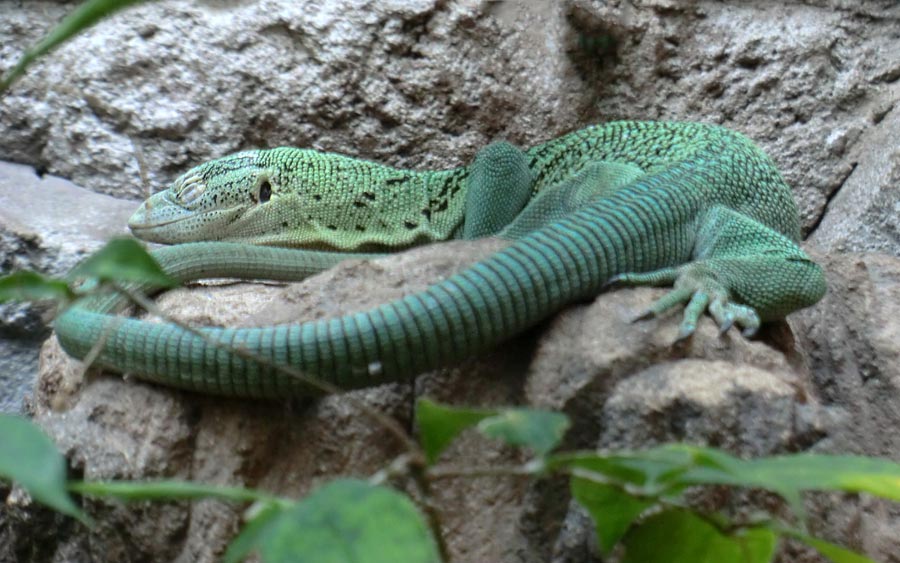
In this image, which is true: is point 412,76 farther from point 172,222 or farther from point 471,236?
point 172,222

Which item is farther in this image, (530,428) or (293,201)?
(293,201)

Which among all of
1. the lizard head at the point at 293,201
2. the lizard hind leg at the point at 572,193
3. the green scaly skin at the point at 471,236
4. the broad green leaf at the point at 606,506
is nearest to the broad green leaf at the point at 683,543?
the broad green leaf at the point at 606,506

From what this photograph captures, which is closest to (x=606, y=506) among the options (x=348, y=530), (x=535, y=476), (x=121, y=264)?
(x=535, y=476)

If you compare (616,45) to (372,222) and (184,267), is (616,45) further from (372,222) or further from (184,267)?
(184,267)

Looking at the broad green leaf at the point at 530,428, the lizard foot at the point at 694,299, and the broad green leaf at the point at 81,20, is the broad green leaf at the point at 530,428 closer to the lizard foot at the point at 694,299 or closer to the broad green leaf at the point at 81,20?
the broad green leaf at the point at 81,20

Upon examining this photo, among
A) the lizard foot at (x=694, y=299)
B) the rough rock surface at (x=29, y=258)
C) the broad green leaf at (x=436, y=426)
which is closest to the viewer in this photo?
the broad green leaf at (x=436, y=426)

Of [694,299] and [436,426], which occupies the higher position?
[436,426]

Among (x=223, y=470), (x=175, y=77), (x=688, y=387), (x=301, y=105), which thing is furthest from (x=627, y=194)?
(x=175, y=77)

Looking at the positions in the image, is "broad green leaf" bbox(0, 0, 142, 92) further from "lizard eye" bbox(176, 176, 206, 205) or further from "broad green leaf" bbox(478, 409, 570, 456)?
"lizard eye" bbox(176, 176, 206, 205)
